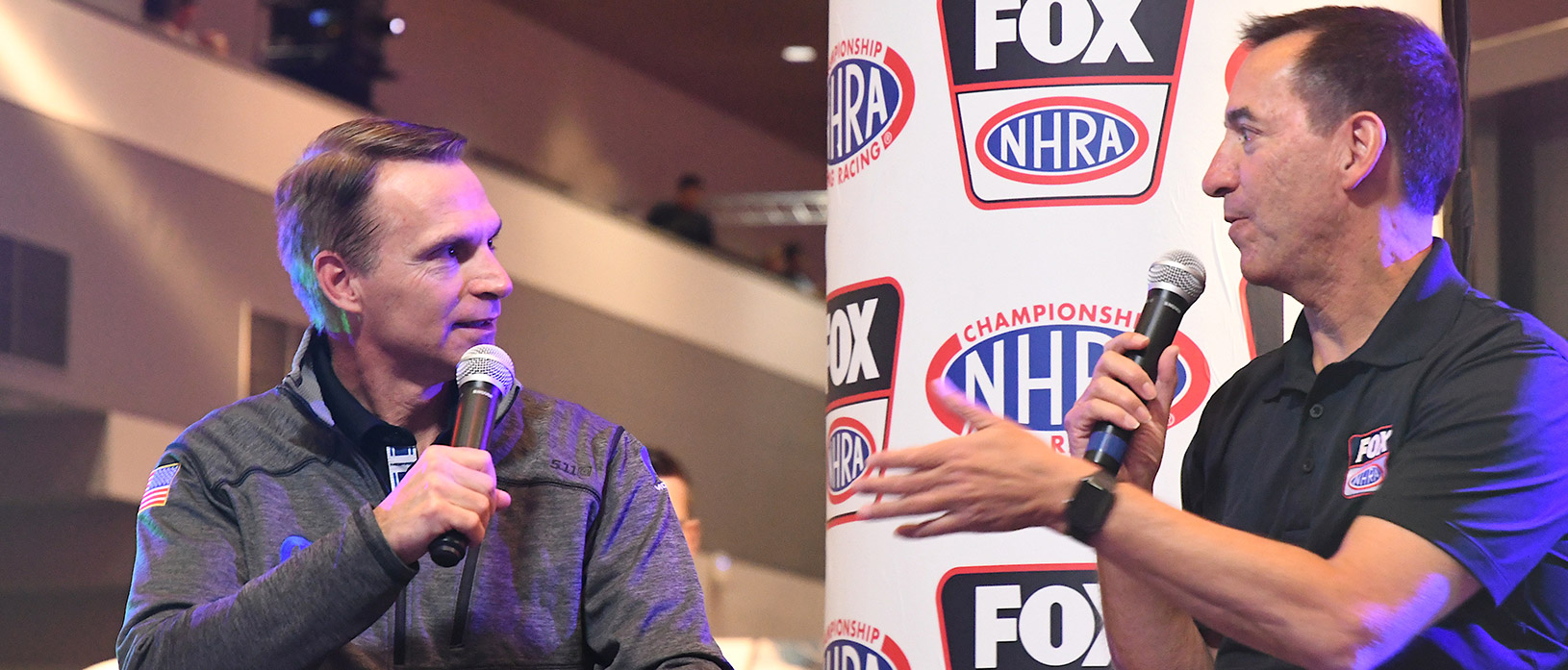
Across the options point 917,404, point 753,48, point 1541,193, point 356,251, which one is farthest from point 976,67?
point 753,48

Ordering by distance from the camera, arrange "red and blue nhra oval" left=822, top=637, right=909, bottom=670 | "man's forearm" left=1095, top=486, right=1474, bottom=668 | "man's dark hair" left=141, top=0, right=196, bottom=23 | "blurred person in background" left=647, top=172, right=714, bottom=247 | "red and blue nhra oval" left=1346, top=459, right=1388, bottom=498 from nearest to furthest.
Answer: "man's forearm" left=1095, top=486, right=1474, bottom=668
"red and blue nhra oval" left=1346, top=459, right=1388, bottom=498
"red and blue nhra oval" left=822, top=637, right=909, bottom=670
"man's dark hair" left=141, top=0, right=196, bottom=23
"blurred person in background" left=647, top=172, right=714, bottom=247

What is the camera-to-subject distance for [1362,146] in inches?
65.0

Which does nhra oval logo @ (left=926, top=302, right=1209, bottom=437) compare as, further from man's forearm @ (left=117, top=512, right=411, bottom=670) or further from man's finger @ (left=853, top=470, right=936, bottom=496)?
man's forearm @ (left=117, top=512, right=411, bottom=670)

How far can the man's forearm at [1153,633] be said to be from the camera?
178cm

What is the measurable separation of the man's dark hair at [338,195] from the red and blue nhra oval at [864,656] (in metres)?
0.94

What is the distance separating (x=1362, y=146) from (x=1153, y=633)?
565mm

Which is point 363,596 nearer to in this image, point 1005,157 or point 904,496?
point 904,496

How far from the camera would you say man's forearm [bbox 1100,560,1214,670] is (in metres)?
1.78

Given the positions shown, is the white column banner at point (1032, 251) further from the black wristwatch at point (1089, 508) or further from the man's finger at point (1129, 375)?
the black wristwatch at point (1089, 508)

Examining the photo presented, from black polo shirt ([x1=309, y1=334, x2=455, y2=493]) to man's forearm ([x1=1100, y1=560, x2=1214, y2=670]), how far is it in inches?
31.4

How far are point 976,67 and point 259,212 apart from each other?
6.60m

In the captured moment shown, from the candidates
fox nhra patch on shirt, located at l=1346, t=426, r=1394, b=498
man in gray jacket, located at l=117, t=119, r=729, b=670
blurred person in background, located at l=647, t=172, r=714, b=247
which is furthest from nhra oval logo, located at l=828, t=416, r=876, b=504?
blurred person in background, located at l=647, t=172, r=714, b=247

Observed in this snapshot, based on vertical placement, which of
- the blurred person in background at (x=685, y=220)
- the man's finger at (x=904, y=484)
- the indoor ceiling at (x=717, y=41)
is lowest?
the man's finger at (x=904, y=484)

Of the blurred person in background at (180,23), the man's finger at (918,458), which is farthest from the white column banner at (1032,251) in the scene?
the blurred person in background at (180,23)
